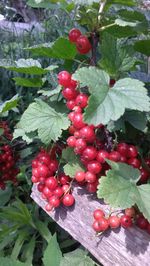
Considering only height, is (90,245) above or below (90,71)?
below

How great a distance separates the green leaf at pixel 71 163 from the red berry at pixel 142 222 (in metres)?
0.16

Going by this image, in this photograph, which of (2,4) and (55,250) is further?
(2,4)

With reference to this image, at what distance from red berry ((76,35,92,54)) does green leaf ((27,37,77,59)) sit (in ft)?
0.04

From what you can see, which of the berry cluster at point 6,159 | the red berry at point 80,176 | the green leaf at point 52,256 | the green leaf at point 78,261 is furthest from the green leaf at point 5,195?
the red berry at point 80,176

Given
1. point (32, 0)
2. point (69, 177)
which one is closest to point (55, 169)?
point (69, 177)

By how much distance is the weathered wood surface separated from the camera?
2.42 ft

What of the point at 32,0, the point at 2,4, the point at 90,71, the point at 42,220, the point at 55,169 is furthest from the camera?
the point at 2,4

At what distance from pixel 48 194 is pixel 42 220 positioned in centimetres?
88

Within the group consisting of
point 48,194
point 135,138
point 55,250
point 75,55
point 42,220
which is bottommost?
point 42,220

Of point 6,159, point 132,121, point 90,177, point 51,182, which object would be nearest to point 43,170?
point 51,182

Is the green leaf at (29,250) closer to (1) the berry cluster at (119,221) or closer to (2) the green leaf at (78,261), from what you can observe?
(2) the green leaf at (78,261)

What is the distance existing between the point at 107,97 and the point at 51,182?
0.91 ft

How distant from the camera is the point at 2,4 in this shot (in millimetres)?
5328

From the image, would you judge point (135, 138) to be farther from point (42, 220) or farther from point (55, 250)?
point (42, 220)
